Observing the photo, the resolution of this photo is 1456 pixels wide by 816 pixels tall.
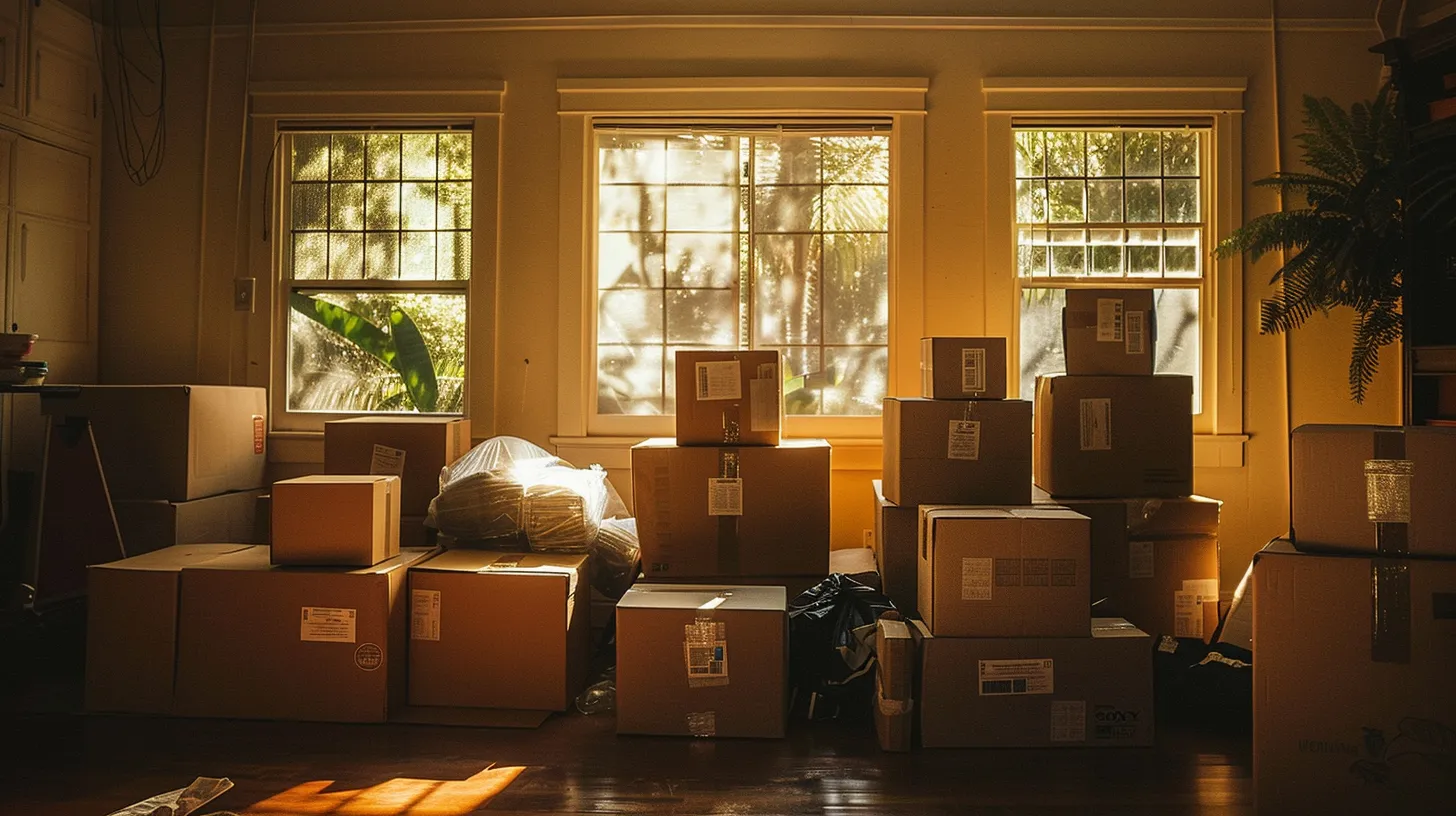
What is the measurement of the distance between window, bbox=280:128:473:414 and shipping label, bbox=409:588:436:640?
1.20 m

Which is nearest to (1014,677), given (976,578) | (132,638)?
(976,578)

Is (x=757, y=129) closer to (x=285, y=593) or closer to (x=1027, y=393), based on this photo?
(x=1027, y=393)

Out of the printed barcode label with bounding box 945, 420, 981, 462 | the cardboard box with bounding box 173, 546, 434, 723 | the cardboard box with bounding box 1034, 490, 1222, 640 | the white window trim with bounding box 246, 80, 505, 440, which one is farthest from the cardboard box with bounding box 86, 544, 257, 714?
the cardboard box with bounding box 1034, 490, 1222, 640

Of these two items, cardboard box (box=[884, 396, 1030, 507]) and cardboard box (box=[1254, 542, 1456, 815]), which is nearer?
cardboard box (box=[1254, 542, 1456, 815])

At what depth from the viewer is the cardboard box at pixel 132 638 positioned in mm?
2691

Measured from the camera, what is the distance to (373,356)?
3844mm

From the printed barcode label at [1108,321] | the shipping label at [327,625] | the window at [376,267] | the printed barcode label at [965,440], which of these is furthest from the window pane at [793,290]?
the shipping label at [327,625]

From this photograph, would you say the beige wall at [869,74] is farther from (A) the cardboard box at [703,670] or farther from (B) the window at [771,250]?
(A) the cardboard box at [703,670]

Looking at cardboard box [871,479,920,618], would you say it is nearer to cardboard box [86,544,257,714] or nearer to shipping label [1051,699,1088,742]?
shipping label [1051,699,1088,742]

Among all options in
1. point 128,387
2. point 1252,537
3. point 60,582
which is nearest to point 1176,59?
point 1252,537

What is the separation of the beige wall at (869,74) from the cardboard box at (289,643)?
3.90 ft

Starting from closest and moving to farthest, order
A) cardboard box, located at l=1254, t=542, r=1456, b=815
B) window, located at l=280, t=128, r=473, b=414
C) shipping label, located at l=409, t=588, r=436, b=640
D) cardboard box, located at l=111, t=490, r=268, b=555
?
cardboard box, located at l=1254, t=542, r=1456, b=815
shipping label, located at l=409, t=588, r=436, b=640
cardboard box, located at l=111, t=490, r=268, b=555
window, located at l=280, t=128, r=473, b=414

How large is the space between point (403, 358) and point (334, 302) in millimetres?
381

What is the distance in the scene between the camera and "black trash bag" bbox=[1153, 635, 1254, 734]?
103 inches
